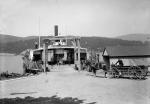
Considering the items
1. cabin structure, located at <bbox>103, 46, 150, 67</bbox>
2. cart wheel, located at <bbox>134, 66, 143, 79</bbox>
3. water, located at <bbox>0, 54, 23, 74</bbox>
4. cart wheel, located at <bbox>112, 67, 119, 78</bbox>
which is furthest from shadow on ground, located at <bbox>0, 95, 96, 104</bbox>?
water, located at <bbox>0, 54, 23, 74</bbox>

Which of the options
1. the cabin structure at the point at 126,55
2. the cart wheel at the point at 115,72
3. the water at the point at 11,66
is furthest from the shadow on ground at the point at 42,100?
the water at the point at 11,66

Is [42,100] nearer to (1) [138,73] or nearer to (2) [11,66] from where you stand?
(1) [138,73]

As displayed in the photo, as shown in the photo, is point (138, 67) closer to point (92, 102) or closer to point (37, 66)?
point (92, 102)

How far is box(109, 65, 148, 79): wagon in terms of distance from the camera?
16.7m

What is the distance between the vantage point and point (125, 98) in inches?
371

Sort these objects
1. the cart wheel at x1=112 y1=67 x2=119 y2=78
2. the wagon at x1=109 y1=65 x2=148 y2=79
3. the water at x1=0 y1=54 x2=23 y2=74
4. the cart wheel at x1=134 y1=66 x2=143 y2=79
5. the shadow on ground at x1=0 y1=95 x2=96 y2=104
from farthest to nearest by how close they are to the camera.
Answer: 1. the water at x1=0 y1=54 x2=23 y2=74
2. the cart wheel at x1=112 y1=67 x2=119 y2=78
3. the wagon at x1=109 y1=65 x2=148 y2=79
4. the cart wheel at x1=134 y1=66 x2=143 y2=79
5. the shadow on ground at x1=0 y1=95 x2=96 y2=104

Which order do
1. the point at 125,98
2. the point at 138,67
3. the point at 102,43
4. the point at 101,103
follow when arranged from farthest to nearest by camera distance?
the point at 102,43 → the point at 138,67 → the point at 125,98 → the point at 101,103

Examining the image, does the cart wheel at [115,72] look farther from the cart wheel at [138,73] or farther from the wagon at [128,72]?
the cart wheel at [138,73]

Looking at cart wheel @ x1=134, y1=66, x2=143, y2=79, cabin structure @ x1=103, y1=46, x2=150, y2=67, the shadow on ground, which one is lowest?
the shadow on ground

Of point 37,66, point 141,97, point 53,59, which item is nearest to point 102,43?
point 53,59

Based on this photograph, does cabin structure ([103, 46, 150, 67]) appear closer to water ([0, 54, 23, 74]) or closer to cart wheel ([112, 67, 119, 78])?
cart wheel ([112, 67, 119, 78])

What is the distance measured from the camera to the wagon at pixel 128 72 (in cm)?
1670

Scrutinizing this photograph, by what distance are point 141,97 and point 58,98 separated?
366 cm

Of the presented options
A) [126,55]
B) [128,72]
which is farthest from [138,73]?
[126,55]
